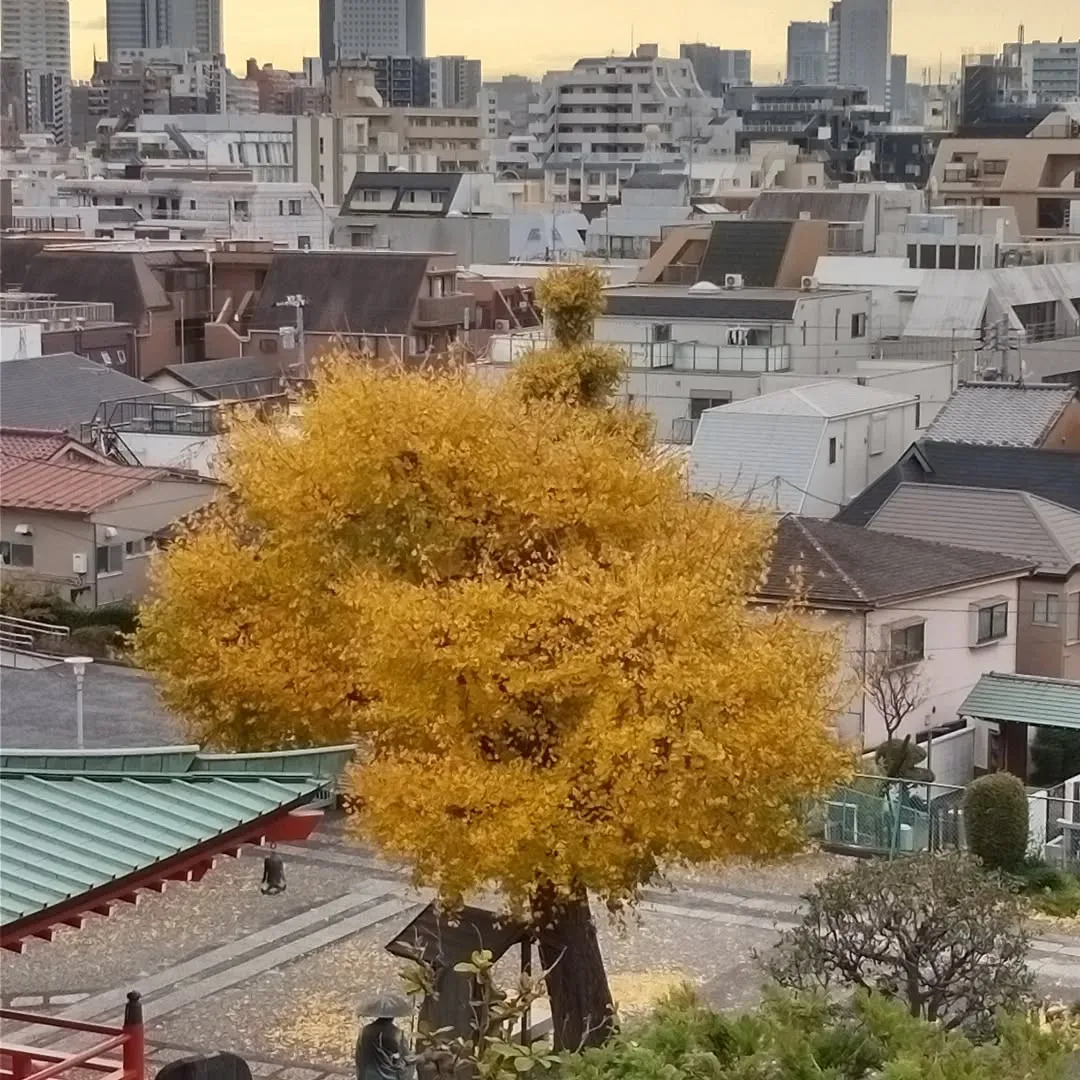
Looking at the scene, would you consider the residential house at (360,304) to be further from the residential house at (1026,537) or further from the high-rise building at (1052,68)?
the high-rise building at (1052,68)

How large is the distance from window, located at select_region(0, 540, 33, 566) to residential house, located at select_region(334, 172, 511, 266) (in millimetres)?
38812

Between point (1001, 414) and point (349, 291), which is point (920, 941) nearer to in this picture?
point (1001, 414)

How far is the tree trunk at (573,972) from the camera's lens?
13602mm

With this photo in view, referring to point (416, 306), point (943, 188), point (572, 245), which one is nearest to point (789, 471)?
point (416, 306)

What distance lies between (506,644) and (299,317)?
3546 centimetres

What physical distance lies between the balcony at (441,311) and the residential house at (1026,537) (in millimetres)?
23201

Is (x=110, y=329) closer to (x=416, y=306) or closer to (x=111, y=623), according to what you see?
(x=416, y=306)

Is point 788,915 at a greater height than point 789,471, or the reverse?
point 789,471

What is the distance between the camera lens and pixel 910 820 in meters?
19.8

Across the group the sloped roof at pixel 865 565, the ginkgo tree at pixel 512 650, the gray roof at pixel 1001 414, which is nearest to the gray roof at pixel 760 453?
the gray roof at pixel 1001 414

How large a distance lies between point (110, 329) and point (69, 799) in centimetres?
3955

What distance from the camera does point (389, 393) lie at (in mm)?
14141

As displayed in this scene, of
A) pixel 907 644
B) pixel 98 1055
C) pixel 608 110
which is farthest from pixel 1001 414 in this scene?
pixel 608 110

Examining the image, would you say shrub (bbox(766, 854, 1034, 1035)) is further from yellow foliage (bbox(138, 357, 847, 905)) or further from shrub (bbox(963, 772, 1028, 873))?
shrub (bbox(963, 772, 1028, 873))
